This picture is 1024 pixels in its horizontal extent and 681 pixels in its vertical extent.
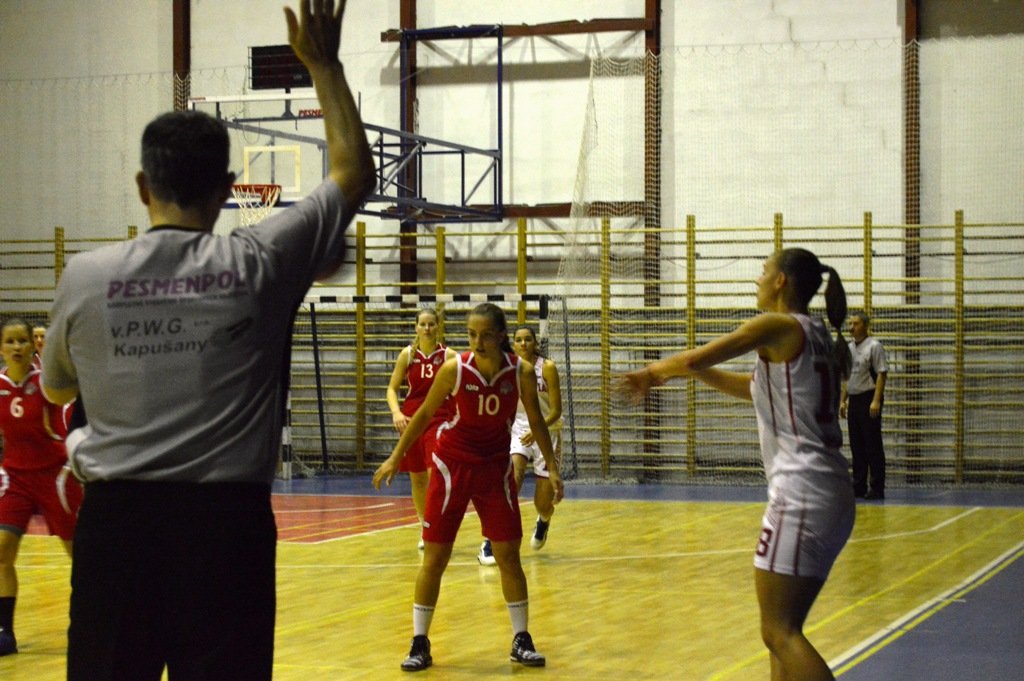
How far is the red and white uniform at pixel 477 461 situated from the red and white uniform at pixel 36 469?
2041 mm

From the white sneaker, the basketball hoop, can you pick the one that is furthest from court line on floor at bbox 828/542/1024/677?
the basketball hoop

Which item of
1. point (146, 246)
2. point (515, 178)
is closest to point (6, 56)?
point (515, 178)

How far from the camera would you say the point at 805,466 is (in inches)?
183

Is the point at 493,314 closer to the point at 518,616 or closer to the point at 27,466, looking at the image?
the point at 518,616

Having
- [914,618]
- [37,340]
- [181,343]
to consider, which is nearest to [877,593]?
[914,618]

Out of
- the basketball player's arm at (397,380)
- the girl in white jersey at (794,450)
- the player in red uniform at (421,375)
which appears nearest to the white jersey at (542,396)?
the player in red uniform at (421,375)

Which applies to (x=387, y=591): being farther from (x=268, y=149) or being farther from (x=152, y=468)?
(x=268, y=149)

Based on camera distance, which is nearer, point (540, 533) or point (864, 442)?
point (540, 533)

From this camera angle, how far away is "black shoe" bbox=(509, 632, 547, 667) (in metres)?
6.80

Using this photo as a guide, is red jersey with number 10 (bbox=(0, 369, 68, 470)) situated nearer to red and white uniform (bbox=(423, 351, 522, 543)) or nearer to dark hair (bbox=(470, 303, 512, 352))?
red and white uniform (bbox=(423, 351, 522, 543))

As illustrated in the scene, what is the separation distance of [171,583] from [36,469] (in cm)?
535

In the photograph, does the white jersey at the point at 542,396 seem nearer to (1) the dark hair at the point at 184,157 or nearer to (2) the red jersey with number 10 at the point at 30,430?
(2) the red jersey with number 10 at the point at 30,430

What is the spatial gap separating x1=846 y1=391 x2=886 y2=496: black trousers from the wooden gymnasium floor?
0.79m

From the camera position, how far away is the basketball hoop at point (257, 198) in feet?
52.6
